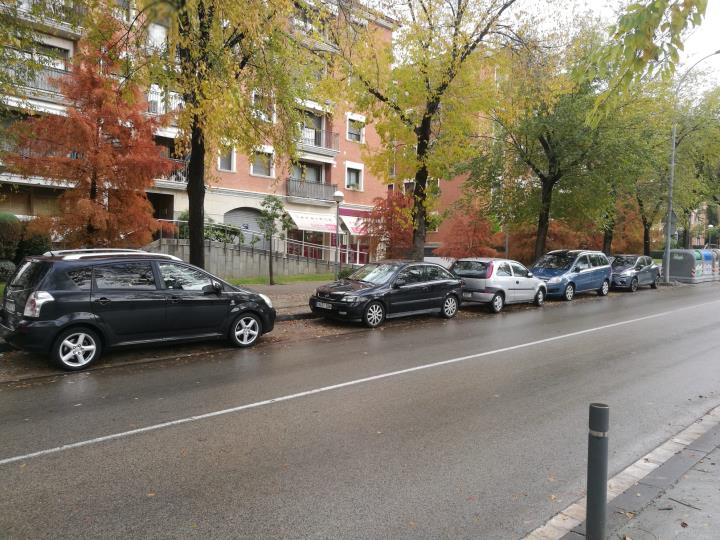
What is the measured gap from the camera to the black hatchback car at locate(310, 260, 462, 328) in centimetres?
1191

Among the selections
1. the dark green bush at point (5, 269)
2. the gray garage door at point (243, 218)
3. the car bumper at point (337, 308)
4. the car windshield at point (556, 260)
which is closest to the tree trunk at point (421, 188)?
the car bumper at point (337, 308)

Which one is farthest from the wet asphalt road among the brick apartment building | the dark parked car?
the brick apartment building

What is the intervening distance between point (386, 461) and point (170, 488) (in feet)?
5.69

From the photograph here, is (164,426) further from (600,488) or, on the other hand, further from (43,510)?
(600,488)

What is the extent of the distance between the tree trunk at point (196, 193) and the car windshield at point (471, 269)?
26.0 ft

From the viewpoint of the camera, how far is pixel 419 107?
15141mm

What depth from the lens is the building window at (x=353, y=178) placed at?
33969mm

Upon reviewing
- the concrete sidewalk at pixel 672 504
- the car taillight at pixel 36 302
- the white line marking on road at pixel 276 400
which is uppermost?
the car taillight at pixel 36 302

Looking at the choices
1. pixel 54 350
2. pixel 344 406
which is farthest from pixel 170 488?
pixel 54 350

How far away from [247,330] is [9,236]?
13.6 meters

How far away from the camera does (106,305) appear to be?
7711mm

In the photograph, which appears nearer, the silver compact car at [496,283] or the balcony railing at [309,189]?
the silver compact car at [496,283]

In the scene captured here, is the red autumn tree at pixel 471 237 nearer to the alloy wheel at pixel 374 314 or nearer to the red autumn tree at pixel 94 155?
the alloy wheel at pixel 374 314

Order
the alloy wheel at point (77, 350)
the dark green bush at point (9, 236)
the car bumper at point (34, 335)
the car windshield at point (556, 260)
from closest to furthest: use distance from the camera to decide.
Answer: the car bumper at point (34, 335), the alloy wheel at point (77, 350), the dark green bush at point (9, 236), the car windshield at point (556, 260)
